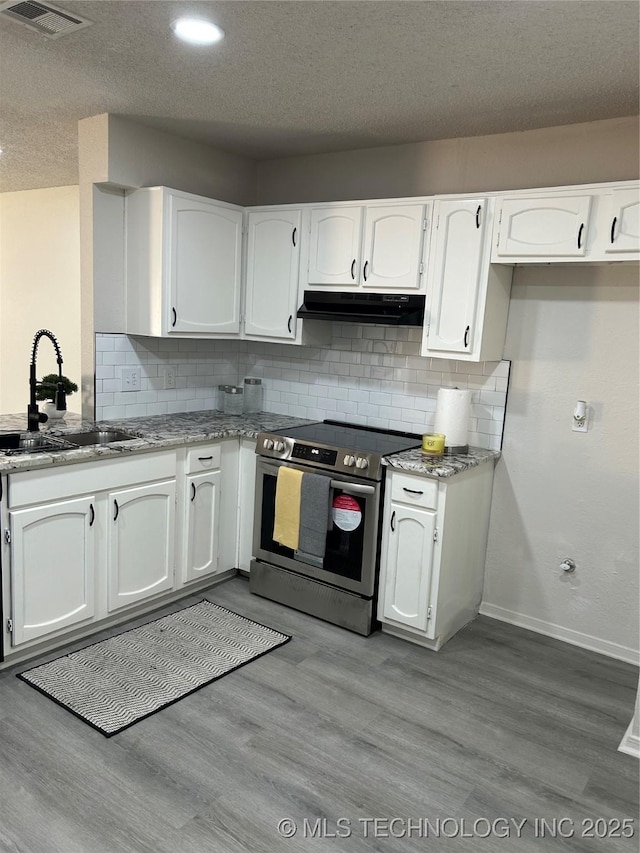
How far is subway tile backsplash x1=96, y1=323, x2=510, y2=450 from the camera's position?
3535 mm

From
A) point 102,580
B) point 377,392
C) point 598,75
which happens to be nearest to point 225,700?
point 102,580

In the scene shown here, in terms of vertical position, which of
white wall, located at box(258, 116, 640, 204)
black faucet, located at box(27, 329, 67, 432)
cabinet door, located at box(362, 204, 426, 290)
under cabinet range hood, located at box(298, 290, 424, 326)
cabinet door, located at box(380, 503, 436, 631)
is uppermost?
white wall, located at box(258, 116, 640, 204)

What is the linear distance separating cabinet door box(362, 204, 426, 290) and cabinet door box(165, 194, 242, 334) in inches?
34.5

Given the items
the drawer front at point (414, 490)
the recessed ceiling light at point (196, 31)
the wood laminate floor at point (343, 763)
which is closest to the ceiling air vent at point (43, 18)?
the recessed ceiling light at point (196, 31)

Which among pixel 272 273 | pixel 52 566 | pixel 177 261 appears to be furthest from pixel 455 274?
pixel 52 566

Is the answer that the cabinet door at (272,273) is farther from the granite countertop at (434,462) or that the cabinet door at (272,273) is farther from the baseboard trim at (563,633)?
the baseboard trim at (563,633)

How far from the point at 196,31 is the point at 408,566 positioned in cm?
242

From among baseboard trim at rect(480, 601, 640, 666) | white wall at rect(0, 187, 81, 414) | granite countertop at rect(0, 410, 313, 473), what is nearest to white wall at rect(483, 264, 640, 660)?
baseboard trim at rect(480, 601, 640, 666)

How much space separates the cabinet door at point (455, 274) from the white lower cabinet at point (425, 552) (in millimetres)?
700

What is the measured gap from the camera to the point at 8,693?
8.57ft

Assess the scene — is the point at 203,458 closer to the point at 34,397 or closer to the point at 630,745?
→ the point at 34,397

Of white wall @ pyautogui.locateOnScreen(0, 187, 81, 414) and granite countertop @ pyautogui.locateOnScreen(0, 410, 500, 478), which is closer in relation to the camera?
granite countertop @ pyautogui.locateOnScreen(0, 410, 500, 478)

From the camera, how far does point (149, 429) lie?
11.4ft

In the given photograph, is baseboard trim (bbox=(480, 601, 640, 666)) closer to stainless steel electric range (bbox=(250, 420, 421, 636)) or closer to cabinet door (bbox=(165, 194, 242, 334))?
stainless steel electric range (bbox=(250, 420, 421, 636))
